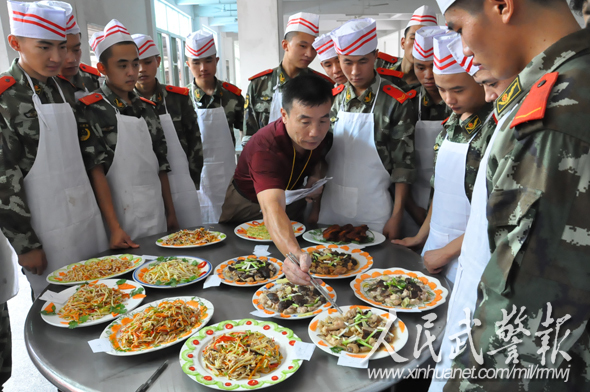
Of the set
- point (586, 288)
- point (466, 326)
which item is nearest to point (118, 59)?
point (466, 326)

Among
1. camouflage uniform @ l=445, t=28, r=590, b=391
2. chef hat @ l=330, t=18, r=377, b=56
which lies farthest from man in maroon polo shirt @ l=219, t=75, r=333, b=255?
camouflage uniform @ l=445, t=28, r=590, b=391

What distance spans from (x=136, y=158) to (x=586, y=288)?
8.03ft

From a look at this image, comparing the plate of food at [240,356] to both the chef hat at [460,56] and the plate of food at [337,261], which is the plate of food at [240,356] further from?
the chef hat at [460,56]

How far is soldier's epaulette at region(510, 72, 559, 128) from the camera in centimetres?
71

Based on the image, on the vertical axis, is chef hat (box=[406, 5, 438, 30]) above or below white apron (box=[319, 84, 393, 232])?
above

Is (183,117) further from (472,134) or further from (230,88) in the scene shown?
(472,134)

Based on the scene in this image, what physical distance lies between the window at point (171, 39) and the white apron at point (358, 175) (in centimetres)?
757

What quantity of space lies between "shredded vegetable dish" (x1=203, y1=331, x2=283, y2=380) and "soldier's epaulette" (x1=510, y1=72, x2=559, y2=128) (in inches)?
34.2

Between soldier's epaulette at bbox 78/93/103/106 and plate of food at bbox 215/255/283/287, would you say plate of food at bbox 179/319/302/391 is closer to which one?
plate of food at bbox 215/255/283/287

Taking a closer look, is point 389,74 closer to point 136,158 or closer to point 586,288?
point 136,158

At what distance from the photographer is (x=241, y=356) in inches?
44.7

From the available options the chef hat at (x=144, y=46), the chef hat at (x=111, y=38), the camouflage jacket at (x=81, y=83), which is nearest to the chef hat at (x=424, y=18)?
the chef hat at (x=144, y=46)

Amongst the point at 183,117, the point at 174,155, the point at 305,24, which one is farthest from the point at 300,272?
the point at 305,24

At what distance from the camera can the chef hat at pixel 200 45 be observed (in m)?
3.58
